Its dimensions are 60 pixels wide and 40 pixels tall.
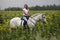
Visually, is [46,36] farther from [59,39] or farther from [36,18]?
[36,18]

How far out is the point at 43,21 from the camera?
1097 centimetres

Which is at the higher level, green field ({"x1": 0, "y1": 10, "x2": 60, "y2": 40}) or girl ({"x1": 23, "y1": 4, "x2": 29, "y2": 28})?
girl ({"x1": 23, "y1": 4, "x2": 29, "y2": 28})

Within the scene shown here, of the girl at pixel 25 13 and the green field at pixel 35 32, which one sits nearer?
the green field at pixel 35 32

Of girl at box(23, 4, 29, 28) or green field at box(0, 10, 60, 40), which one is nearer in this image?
green field at box(0, 10, 60, 40)

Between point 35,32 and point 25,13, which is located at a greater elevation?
point 25,13

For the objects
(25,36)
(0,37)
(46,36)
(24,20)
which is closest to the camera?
(0,37)

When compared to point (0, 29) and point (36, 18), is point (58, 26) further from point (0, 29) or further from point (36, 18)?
point (0, 29)

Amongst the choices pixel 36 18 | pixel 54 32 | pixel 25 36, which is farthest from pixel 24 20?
pixel 25 36

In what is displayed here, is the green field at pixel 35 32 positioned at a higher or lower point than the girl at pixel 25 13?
lower

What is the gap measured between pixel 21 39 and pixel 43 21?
3599 mm

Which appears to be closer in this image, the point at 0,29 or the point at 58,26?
the point at 0,29

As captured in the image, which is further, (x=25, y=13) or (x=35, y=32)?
(x=25, y=13)

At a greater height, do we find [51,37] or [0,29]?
[0,29]

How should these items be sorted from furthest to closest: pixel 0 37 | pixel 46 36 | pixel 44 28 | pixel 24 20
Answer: pixel 24 20 < pixel 44 28 < pixel 46 36 < pixel 0 37
